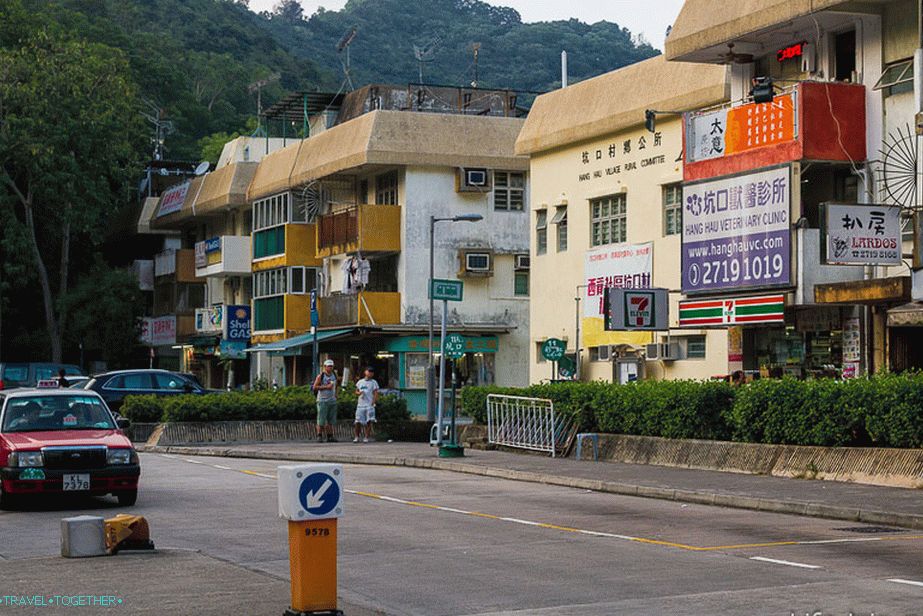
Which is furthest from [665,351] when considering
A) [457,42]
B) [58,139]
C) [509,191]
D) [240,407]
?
[457,42]

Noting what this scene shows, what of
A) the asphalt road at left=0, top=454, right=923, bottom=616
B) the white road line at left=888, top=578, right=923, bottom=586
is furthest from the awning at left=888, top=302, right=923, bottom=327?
the white road line at left=888, top=578, right=923, bottom=586

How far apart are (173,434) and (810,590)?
2586 cm

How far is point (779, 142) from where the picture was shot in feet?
95.5

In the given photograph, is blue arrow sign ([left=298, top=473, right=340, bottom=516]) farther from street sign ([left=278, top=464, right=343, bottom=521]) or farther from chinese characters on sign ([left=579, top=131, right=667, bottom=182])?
chinese characters on sign ([left=579, top=131, right=667, bottom=182])

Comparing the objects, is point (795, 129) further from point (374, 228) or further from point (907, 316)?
point (374, 228)

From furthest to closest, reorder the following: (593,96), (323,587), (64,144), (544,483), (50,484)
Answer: (64,144), (593,96), (544,483), (50,484), (323,587)

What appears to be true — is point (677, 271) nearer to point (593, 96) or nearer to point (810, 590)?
point (593, 96)

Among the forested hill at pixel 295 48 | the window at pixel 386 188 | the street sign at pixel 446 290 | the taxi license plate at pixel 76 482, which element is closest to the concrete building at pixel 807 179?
the street sign at pixel 446 290

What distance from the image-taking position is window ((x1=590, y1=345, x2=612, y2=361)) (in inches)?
1493

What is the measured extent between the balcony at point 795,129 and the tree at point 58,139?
140 feet

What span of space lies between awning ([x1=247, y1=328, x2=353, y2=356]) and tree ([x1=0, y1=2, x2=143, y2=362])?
55.0ft

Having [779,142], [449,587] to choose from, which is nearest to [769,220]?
[779,142]

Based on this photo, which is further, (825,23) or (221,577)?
Result: (825,23)

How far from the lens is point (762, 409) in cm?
2430
